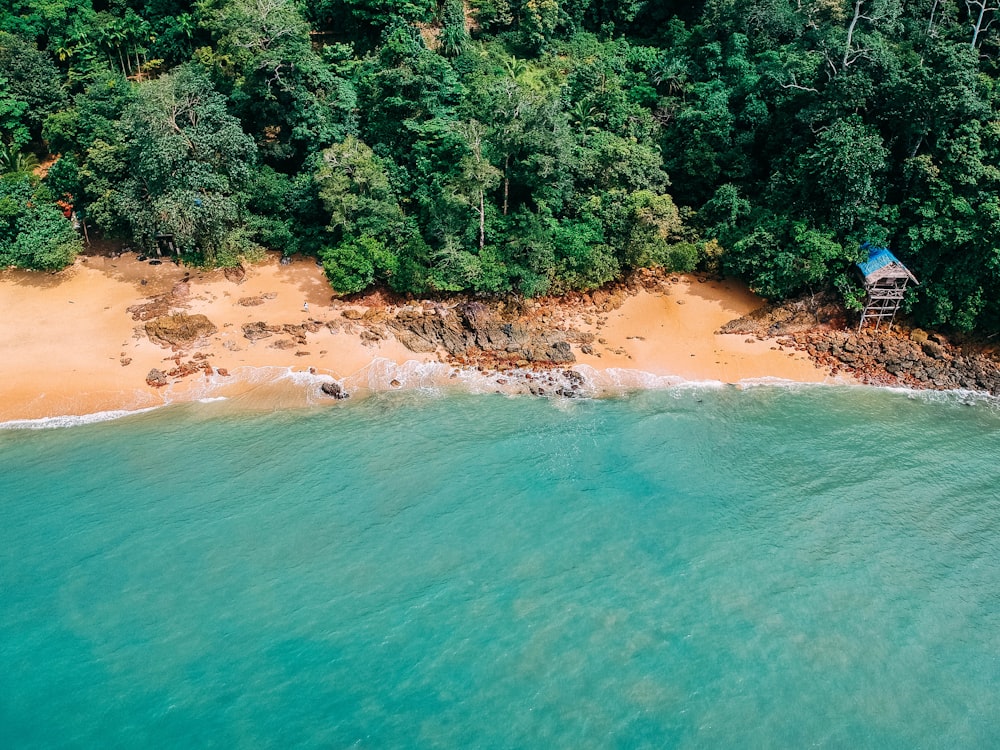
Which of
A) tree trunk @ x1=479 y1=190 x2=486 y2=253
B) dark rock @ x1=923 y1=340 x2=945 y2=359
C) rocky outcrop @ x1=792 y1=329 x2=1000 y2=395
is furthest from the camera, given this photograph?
tree trunk @ x1=479 y1=190 x2=486 y2=253

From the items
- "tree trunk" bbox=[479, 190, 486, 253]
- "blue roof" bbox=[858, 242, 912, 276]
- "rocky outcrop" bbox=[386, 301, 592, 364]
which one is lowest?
"rocky outcrop" bbox=[386, 301, 592, 364]

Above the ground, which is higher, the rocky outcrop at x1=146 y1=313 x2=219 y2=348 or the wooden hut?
the wooden hut

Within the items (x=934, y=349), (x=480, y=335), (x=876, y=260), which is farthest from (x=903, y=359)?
(x=480, y=335)

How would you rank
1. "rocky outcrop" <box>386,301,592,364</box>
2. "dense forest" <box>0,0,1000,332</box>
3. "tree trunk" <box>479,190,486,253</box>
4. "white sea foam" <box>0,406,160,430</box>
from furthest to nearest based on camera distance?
"tree trunk" <box>479,190,486,253</box> → "rocky outcrop" <box>386,301,592,364</box> → "dense forest" <box>0,0,1000,332</box> → "white sea foam" <box>0,406,160,430</box>

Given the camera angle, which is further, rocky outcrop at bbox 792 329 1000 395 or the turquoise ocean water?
rocky outcrop at bbox 792 329 1000 395

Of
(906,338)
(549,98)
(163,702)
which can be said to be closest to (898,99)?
(906,338)

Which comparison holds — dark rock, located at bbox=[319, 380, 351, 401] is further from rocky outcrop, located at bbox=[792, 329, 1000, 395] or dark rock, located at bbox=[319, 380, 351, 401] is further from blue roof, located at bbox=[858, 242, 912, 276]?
blue roof, located at bbox=[858, 242, 912, 276]

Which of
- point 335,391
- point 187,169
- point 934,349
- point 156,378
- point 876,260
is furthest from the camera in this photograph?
point 187,169

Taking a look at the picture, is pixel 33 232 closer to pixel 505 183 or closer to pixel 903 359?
pixel 505 183

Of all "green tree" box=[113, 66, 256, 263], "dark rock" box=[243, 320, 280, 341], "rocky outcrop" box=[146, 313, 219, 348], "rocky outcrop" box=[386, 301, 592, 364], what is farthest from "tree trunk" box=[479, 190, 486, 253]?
"rocky outcrop" box=[146, 313, 219, 348]
